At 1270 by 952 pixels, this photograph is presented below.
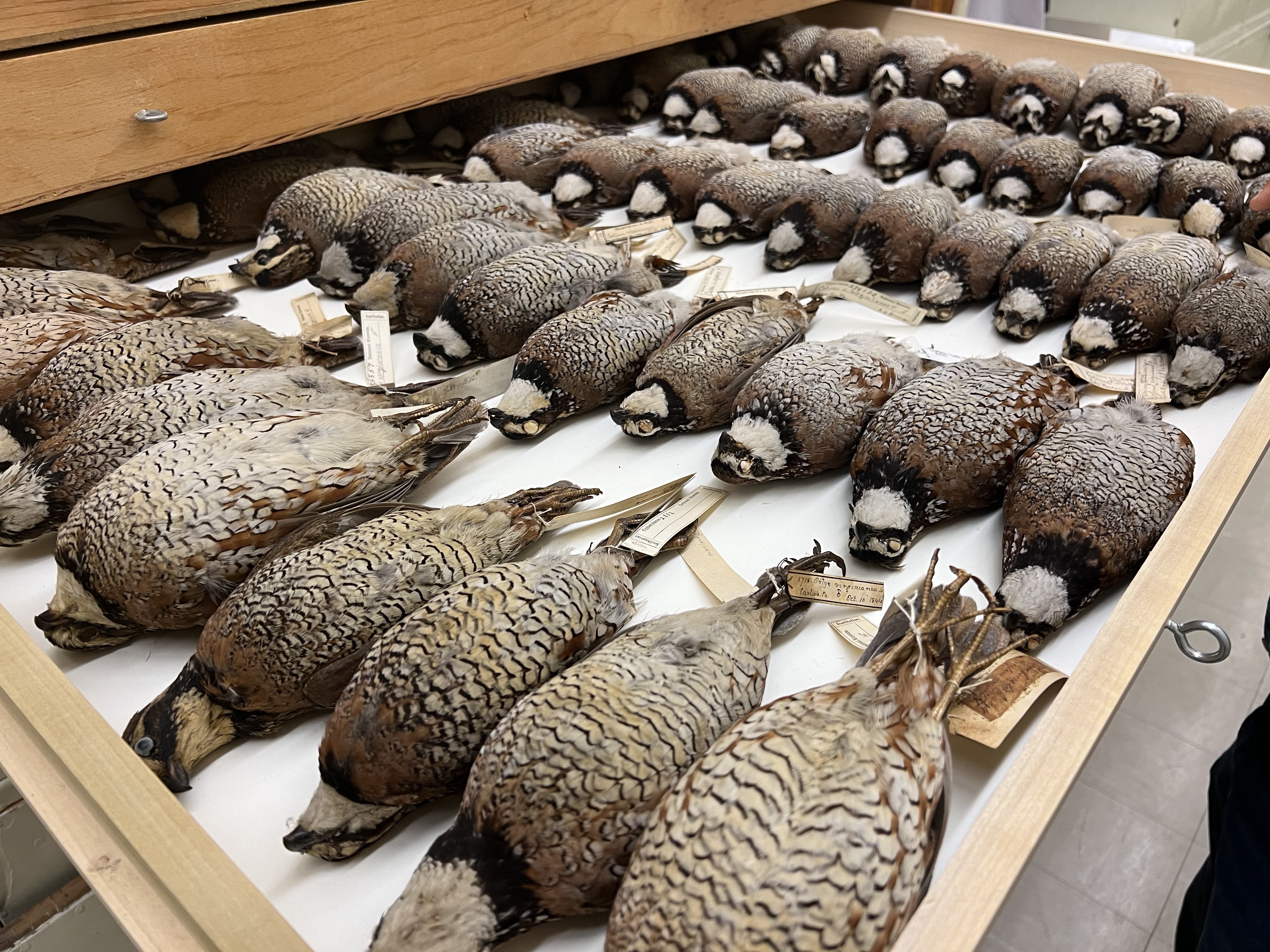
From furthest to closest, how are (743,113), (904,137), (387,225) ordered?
→ 1. (743,113)
2. (904,137)
3. (387,225)

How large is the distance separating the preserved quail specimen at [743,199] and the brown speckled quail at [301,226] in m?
0.72

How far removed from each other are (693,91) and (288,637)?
222 centimetres

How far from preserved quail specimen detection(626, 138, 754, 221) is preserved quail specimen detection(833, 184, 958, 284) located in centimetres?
46

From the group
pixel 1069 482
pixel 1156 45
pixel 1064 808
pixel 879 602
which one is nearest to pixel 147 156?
pixel 879 602

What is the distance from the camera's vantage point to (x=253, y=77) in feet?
6.01

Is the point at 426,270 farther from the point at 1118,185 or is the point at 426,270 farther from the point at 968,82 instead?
the point at 968,82

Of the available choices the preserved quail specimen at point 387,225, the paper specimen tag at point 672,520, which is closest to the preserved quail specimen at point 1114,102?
the preserved quail specimen at point 387,225

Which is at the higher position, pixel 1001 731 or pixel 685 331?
pixel 685 331

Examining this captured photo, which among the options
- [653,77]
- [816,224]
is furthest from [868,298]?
[653,77]

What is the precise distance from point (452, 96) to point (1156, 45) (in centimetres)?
254

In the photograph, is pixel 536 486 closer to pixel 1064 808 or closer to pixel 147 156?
pixel 147 156

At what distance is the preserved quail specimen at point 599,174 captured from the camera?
2.27 metres

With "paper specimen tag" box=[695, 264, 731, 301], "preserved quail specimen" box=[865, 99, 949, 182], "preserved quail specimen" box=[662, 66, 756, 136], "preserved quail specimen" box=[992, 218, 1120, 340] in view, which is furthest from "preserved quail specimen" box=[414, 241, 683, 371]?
"preserved quail specimen" box=[662, 66, 756, 136]

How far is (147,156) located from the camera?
1758 millimetres
